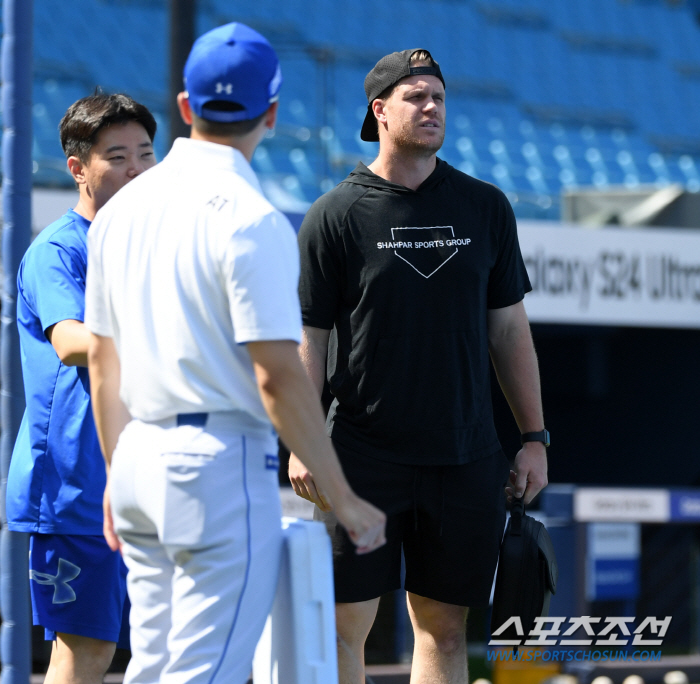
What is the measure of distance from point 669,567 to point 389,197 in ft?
13.3

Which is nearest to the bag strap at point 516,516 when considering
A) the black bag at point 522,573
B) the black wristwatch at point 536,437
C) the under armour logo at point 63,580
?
the black bag at point 522,573

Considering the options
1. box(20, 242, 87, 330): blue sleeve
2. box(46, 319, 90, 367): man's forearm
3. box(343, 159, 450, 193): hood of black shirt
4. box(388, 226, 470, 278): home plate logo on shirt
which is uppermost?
box(343, 159, 450, 193): hood of black shirt

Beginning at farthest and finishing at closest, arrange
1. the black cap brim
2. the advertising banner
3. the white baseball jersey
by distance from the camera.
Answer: the advertising banner < the black cap brim < the white baseball jersey

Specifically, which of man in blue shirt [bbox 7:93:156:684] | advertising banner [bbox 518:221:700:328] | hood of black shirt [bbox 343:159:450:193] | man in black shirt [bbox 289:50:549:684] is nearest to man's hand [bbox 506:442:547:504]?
man in black shirt [bbox 289:50:549:684]

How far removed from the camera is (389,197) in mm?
2639

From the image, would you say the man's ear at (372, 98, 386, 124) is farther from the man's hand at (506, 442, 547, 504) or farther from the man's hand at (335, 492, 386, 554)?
the man's hand at (335, 492, 386, 554)

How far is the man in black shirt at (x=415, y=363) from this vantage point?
2572mm

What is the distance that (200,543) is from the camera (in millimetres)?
1699

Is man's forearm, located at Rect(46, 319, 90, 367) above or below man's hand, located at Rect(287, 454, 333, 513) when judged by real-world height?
above

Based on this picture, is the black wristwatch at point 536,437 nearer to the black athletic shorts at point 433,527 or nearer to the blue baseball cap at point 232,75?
the black athletic shorts at point 433,527

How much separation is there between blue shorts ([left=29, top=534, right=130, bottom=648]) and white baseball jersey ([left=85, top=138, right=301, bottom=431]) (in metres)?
0.64

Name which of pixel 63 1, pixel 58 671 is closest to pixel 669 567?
pixel 58 671

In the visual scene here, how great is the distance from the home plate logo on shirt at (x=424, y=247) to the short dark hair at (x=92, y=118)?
2.17ft

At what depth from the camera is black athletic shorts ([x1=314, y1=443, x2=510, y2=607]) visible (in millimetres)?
2582
